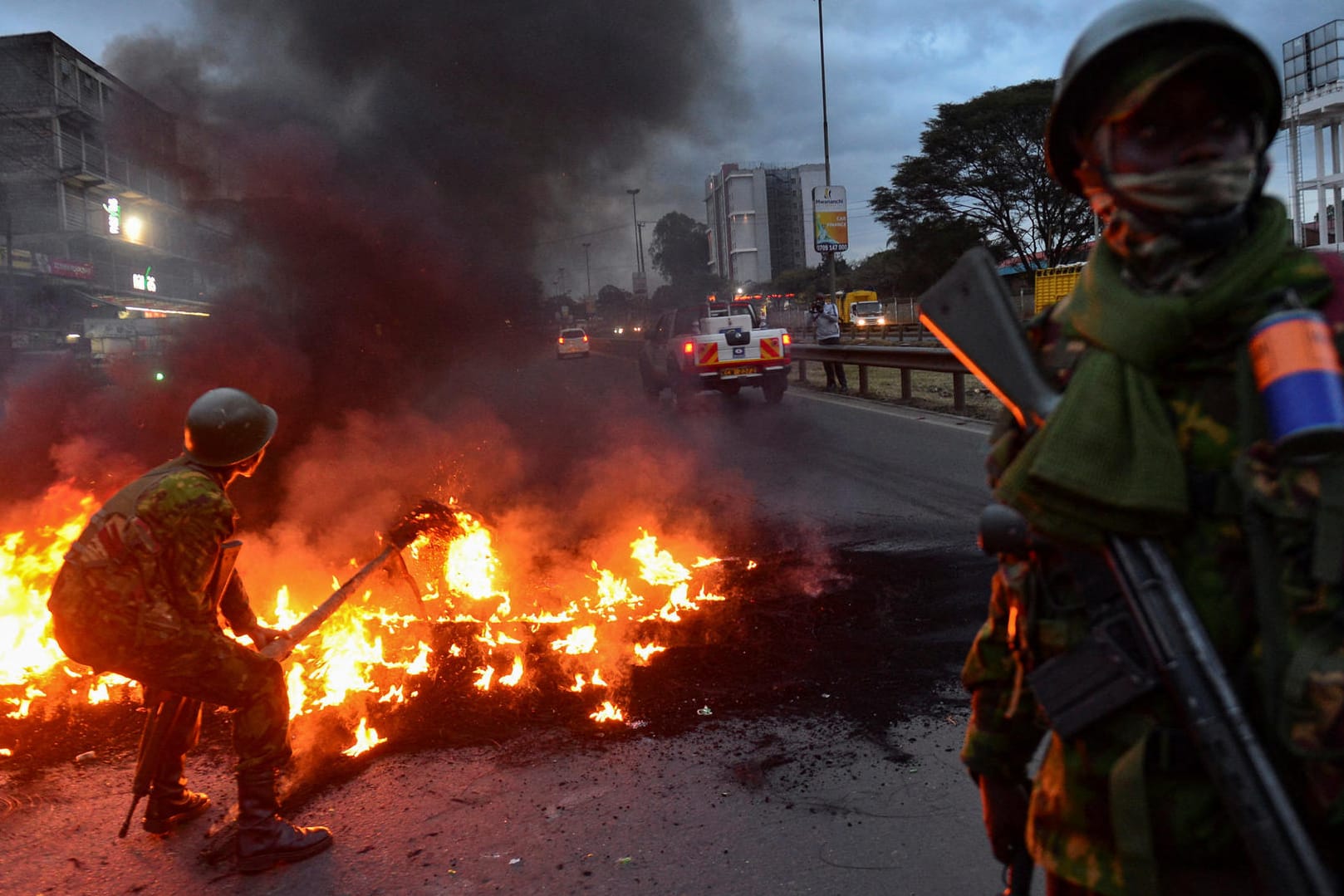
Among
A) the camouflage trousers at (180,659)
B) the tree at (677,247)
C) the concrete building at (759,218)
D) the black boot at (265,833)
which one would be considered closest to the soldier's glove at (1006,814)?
the black boot at (265,833)

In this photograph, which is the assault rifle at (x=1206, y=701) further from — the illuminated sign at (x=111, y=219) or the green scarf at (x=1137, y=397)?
the illuminated sign at (x=111, y=219)

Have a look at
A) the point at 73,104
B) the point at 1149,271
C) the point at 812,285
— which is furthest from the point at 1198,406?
the point at 812,285

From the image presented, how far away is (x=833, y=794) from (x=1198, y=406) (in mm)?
2425

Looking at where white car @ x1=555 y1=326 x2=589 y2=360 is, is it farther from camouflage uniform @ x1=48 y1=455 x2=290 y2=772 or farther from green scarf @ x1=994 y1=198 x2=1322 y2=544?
green scarf @ x1=994 y1=198 x2=1322 y2=544

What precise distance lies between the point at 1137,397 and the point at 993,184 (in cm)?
4600

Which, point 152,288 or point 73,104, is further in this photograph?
point 152,288

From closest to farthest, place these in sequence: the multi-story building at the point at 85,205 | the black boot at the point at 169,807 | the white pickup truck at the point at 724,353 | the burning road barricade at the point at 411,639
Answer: the black boot at the point at 169,807, the burning road barricade at the point at 411,639, the multi-story building at the point at 85,205, the white pickup truck at the point at 724,353

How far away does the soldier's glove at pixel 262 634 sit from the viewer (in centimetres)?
362

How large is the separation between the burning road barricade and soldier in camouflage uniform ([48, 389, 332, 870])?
305 millimetres

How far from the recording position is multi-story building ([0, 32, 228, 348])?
12.2 metres

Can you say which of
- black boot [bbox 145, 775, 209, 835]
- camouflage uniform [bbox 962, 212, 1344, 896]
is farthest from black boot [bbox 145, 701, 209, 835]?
camouflage uniform [bbox 962, 212, 1344, 896]

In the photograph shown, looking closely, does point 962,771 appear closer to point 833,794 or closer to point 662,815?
point 833,794

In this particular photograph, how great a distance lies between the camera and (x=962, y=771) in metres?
3.43

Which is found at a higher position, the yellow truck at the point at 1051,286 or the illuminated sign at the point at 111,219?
the illuminated sign at the point at 111,219
